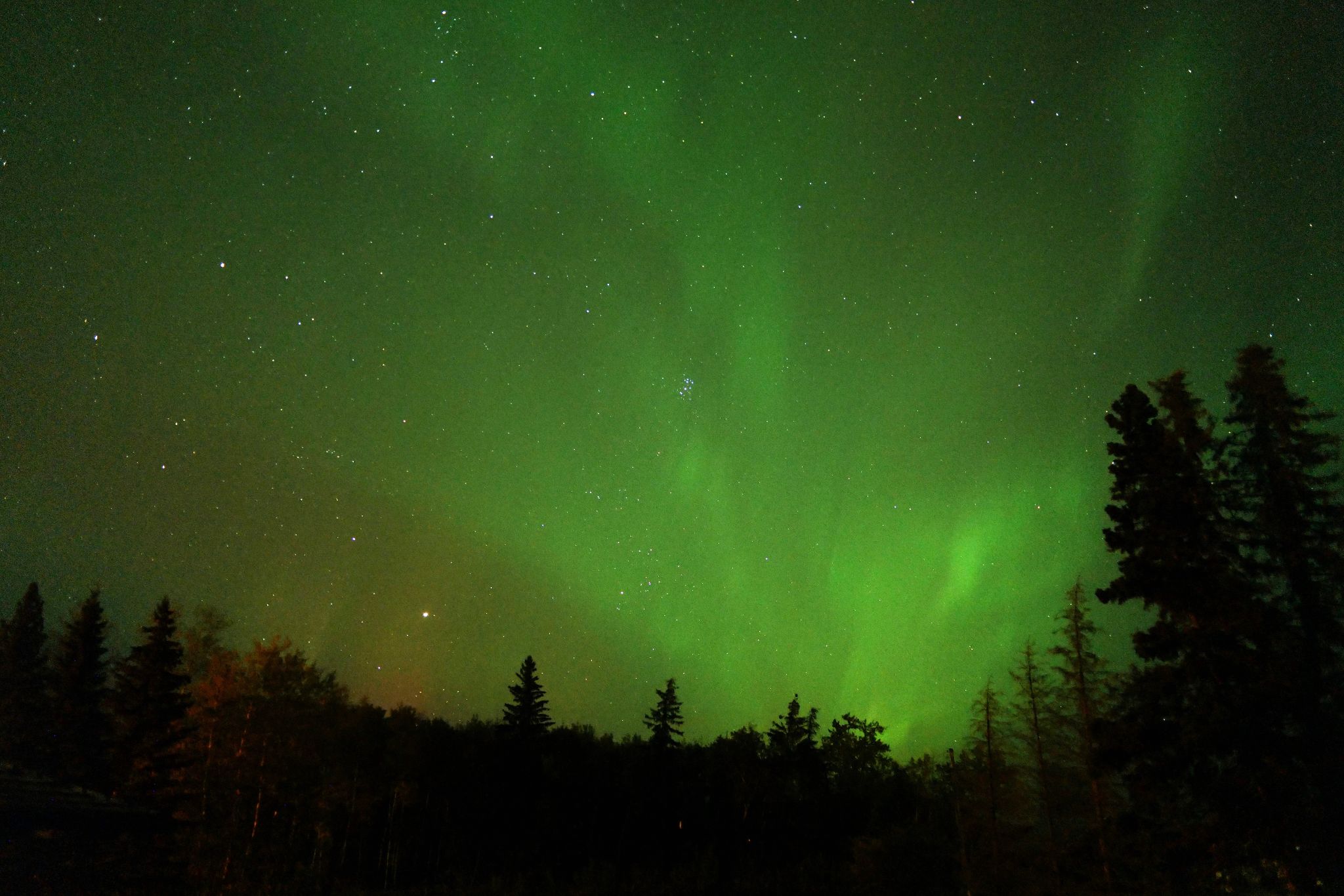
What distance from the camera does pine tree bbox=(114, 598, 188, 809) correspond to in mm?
48344

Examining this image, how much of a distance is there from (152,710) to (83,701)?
11338 millimetres

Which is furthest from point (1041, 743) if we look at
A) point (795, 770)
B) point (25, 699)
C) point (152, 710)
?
point (25, 699)

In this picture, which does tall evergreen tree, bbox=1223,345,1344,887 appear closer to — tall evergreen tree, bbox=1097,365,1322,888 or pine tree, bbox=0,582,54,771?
tall evergreen tree, bbox=1097,365,1322,888

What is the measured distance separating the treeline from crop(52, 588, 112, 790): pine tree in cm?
18

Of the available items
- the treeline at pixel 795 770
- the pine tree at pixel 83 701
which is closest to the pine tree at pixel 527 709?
the treeline at pixel 795 770

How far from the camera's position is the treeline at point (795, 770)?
2114 centimetres

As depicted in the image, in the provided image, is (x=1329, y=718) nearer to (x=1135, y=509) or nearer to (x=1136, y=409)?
→ (x=1135, y=509)

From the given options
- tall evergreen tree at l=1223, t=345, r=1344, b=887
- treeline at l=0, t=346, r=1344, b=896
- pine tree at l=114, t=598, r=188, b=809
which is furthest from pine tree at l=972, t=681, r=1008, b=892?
pine tree at l=114, t=598, r=188, b=809

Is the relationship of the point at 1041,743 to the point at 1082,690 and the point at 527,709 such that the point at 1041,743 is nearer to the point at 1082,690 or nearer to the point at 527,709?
the point at 1082,690

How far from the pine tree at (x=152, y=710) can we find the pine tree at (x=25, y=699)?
273 inches

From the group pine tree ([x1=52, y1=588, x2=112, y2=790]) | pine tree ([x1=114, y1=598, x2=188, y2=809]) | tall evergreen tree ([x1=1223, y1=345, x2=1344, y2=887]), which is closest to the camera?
tall evergreen tree ([x1=1223, y1=345, x2=1344, y2=887])

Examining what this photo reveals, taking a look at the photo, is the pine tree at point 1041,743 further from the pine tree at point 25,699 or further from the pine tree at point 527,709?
the pine tree at point 25,699

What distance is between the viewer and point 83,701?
58875 mm

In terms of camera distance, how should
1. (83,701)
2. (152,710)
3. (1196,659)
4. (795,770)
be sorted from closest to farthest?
(1196,659) → (152,710) → (83,701) → (795,770)
